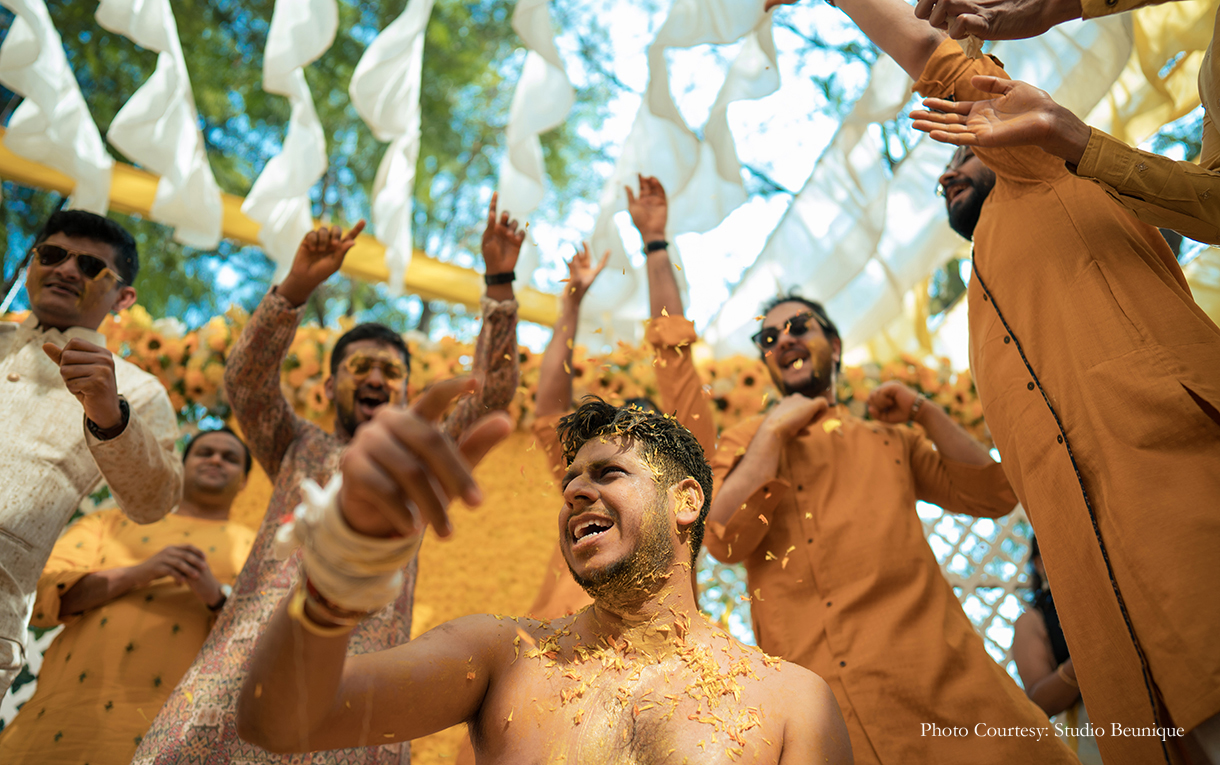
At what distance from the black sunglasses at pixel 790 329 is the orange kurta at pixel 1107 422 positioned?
3.62 ft

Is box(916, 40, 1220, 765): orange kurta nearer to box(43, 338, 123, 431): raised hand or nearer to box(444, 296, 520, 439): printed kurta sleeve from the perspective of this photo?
box(444, 296, 520, 439): printed kurta sleeve

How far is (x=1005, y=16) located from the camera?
2.49 meters

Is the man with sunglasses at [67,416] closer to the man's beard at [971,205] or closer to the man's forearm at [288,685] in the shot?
the man's forearm at [288,685]

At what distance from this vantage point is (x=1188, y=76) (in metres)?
4.46

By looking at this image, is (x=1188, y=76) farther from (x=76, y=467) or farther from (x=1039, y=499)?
(x=76, y=467)

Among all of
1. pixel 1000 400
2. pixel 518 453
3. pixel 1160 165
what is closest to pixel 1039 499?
pixel 1000 400

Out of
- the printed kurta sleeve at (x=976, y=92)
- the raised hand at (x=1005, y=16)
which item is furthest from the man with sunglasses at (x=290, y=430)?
the raised hand at (x=1005, y=16)

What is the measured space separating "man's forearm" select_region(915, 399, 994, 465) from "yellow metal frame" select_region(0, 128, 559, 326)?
3.38 metres

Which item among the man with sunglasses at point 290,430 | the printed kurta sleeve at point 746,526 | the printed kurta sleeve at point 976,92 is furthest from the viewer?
the printed kurta sleeve at point 746,526

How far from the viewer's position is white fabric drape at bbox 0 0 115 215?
192 inches

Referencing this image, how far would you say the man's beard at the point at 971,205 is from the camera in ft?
10.1

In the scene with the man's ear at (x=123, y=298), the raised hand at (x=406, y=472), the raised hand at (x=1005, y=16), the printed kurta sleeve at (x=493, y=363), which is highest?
the raised hand at (x=1005, y=16)

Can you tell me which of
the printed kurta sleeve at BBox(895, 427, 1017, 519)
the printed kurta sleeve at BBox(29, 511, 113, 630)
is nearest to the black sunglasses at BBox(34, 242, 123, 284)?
the printed kurta sleeve at BBox(29, 511, 113, 630)

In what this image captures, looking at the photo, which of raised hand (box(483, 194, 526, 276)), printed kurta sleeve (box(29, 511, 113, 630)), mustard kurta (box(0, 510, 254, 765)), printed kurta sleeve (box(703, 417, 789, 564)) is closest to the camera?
printed kurta sleeve (box(703, 417, 789, 564))
